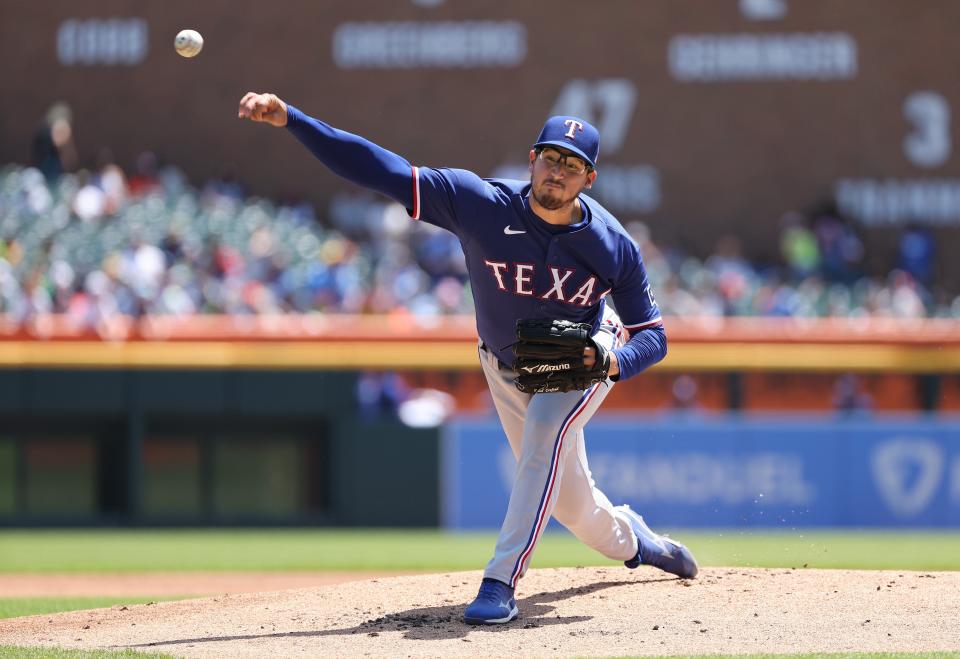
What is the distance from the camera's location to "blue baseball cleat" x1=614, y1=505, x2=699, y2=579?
222 inches

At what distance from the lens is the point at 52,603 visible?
6.87m

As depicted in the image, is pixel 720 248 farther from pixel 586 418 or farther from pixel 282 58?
pixel 586 418

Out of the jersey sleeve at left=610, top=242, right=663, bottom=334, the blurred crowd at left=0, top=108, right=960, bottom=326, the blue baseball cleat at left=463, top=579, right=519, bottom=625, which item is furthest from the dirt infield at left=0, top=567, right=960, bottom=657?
the blurred crowd at left=0, top=108, right=960, bottom=326

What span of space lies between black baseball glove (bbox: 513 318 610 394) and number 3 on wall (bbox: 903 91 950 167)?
40.8 ft

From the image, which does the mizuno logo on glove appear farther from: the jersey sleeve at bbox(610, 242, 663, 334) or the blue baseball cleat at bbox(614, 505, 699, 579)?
the blue baseball cleat at bbox(614, 505, 699, 579)

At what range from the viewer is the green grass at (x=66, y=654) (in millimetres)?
4512

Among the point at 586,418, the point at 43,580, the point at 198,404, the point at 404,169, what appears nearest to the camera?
the point at 404,169

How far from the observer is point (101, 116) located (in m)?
16.6

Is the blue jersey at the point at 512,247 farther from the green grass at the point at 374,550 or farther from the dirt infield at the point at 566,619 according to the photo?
the green grass at the point at 374,550

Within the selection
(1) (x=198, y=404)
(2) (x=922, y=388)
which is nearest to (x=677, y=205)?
(2) (x=922, y=388)

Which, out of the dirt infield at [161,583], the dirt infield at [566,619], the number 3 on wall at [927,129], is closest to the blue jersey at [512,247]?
the dirt infield at [566,619]

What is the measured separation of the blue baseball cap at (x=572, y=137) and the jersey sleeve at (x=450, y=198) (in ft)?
0.85

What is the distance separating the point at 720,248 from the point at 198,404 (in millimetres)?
6491

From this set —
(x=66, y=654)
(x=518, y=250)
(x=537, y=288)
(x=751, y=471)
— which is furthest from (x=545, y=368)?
(x=751, y=471)
